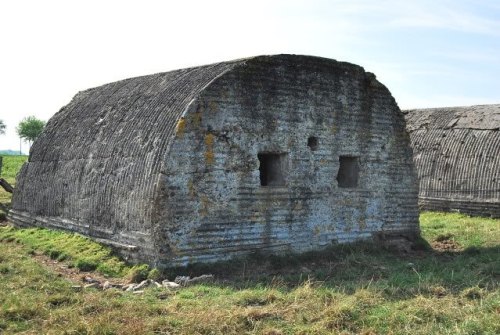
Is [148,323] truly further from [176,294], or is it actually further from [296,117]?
[296,117]

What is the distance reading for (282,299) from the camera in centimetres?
809

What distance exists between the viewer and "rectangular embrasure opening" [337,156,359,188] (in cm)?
1316

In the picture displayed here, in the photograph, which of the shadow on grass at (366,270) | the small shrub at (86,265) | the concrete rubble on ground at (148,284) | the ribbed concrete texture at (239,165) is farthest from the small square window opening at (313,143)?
the small shrub at (86,265)

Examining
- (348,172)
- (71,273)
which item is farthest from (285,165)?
(71,273)

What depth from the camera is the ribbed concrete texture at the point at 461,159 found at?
19.4 meters

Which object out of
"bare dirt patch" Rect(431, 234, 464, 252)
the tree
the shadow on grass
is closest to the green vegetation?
the shadow on grass

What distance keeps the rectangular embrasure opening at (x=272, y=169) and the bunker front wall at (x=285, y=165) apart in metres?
0.02

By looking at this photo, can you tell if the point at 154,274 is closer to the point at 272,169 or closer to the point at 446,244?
the point at 272,169

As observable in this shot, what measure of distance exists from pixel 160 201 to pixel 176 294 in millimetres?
1993

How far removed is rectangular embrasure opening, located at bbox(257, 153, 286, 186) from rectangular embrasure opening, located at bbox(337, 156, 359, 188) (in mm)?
1760

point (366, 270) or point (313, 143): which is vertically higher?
point (313, 143)

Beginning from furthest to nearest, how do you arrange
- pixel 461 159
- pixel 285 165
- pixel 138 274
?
pixel 461 159
pixel 285 165
pixel 138 274

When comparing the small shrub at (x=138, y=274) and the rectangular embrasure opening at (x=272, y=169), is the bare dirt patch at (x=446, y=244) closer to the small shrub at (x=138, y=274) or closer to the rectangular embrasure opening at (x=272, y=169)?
the rectangular embrasure opening at (x=272, y=169)

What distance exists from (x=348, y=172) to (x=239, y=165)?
3.20 meters
